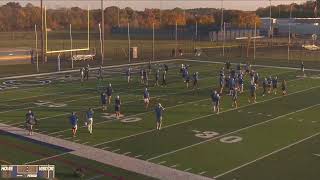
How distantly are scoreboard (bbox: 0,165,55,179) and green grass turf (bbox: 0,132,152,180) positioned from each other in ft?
2.94

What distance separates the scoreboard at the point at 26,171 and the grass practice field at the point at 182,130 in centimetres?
94

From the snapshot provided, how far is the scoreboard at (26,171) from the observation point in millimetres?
13117

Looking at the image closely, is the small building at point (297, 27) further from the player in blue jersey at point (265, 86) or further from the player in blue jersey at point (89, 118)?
the player in blue jersey at point (89, 118)

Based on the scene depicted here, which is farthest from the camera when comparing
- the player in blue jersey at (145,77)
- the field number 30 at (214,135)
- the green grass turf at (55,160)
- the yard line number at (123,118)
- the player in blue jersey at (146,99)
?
the player in blue jersey at (145,77)

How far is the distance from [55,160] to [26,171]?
274 centimetres

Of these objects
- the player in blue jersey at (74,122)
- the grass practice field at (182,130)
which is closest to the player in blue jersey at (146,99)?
the grass practice field at (182,130)

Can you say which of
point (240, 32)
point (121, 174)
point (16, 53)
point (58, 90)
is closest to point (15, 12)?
point (240, 32)

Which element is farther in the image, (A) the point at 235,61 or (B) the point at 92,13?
(B) the point at 92,13

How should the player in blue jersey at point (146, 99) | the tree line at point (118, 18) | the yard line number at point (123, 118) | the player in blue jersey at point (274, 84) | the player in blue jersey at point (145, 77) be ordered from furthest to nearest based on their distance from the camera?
the tree line at point (118, 18) → the player in blue jersey at point (145, 77) → the player in blue jersey at point (274, 84) → the player in blue jersey at point (146, 99) → the yard line number at point (123, 118)

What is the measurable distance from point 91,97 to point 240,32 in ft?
203

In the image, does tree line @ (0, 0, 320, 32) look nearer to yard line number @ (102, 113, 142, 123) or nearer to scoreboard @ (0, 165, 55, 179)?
yard line number @ (102, 113, 142, 123)

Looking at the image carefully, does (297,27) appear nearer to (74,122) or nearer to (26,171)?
(74,122)

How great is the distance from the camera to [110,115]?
903 inches

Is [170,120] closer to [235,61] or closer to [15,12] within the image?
[235,61]
